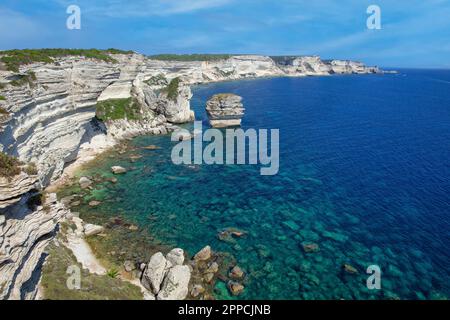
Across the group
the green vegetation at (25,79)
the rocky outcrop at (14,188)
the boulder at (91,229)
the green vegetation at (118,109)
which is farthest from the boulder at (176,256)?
the green vegetation at (118,109)

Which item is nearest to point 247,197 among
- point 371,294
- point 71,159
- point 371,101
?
point 371,294

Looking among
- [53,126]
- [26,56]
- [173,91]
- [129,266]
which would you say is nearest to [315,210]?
[129,266]

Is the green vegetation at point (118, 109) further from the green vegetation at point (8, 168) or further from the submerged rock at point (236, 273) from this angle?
the submerged rock at point (236, 273)

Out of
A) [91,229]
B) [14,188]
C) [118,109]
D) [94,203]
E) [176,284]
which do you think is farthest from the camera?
[118,109]

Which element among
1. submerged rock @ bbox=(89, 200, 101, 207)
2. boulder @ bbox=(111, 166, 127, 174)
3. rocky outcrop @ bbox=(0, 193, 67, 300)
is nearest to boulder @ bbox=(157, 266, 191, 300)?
rocky outcrop @ bbox=(0, 193, 67, 300)

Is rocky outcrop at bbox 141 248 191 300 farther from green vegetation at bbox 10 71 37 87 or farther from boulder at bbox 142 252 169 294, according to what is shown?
green vegetation at bbox 10 71 37 87

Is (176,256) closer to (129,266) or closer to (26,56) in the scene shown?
(129,266)

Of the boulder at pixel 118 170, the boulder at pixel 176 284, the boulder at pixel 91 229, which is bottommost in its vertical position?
the boulder at pixel 176 284
